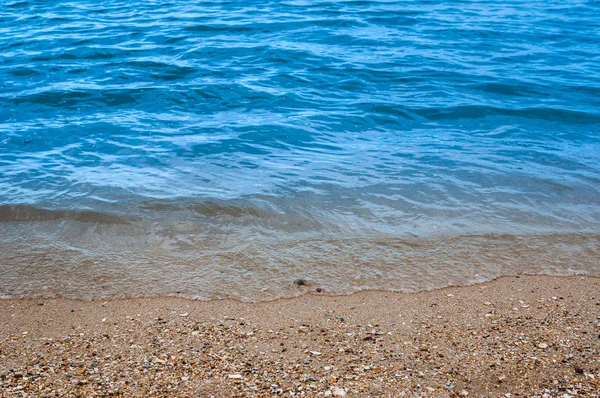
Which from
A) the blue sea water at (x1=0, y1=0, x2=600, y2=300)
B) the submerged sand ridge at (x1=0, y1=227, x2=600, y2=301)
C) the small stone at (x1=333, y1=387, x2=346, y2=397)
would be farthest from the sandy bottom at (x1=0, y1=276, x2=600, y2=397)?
the blue sea water at (x1=0, y1=0, x2=600, y2=300)

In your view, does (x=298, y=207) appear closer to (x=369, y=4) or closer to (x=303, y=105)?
(x=303, y=105)

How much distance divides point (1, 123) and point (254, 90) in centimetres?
425

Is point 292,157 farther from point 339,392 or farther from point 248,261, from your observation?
point 339,392

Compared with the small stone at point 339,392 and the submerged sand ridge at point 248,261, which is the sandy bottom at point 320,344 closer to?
the small stone at point 339,392

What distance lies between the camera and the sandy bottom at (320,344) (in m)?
3.50

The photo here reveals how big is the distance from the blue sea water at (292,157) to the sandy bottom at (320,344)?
A: 0.30 metres

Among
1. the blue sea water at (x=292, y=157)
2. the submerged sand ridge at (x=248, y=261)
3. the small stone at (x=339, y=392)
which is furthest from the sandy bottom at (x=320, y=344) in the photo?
the blue sea water at (x=292, y=157)

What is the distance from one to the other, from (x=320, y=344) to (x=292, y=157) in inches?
166

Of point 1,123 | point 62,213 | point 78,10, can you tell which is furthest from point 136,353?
point 78,10

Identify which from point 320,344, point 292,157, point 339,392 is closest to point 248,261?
point 320,344

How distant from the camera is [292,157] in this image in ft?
26.0

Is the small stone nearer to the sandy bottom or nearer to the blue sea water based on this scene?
the sandy bottom

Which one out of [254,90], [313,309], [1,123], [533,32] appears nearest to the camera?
[313,309]

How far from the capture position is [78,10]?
18.7 m
